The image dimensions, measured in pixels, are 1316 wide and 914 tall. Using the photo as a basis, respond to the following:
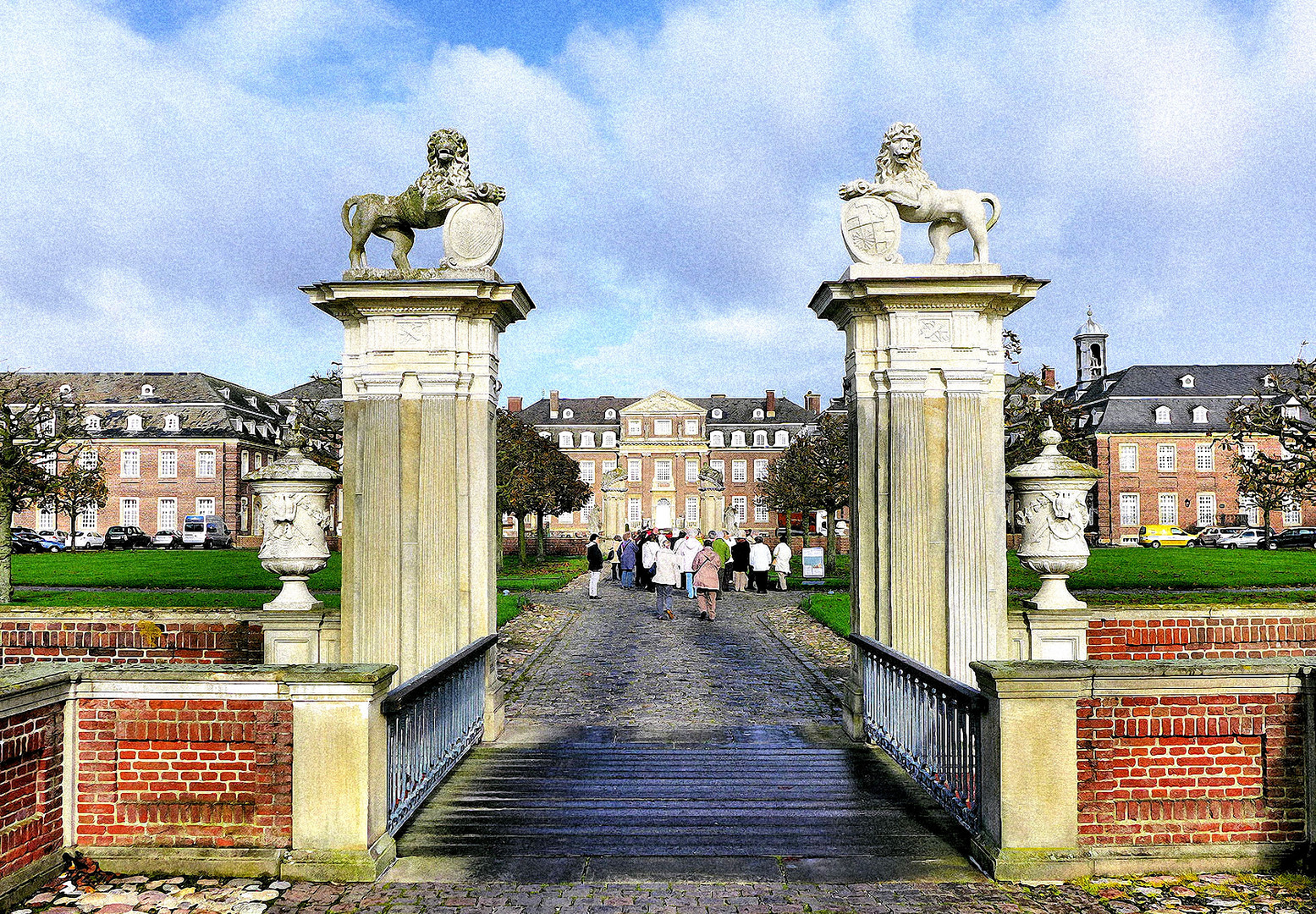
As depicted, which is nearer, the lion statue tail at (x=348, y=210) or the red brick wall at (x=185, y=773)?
the red brick wall at (x=185, y=773)

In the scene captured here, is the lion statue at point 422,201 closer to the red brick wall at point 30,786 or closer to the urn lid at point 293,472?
the urn lid at point 293,472

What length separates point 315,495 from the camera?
761cm

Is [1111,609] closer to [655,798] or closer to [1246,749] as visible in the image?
[1246,749]

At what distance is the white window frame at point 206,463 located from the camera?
54.0 meters

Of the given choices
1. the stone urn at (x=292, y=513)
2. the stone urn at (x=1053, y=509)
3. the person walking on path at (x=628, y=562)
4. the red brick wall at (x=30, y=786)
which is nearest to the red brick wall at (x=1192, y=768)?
the stone urn at (x=1053, y=509)

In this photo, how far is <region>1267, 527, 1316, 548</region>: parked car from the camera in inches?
1689

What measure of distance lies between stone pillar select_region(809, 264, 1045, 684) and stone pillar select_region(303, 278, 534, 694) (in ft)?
10.7

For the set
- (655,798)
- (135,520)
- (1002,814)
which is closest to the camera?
(1002,814)

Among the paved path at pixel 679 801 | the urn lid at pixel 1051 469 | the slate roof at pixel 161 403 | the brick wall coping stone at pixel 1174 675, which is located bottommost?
the paved path at pixel 679 801

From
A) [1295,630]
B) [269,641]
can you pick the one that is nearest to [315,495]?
[269,641]

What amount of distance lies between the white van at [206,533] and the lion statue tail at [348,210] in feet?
133

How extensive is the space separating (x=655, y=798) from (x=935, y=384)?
404cm

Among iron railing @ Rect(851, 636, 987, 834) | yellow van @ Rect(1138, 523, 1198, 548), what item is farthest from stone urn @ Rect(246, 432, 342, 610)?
yellow van @ Rect(1138, 523, 1198, 548)

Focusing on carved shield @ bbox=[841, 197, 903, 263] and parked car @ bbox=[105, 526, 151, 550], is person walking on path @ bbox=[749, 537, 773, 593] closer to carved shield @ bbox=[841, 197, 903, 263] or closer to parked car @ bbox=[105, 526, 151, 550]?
carved shield @ bbox=[841, 197, 903, 263]
